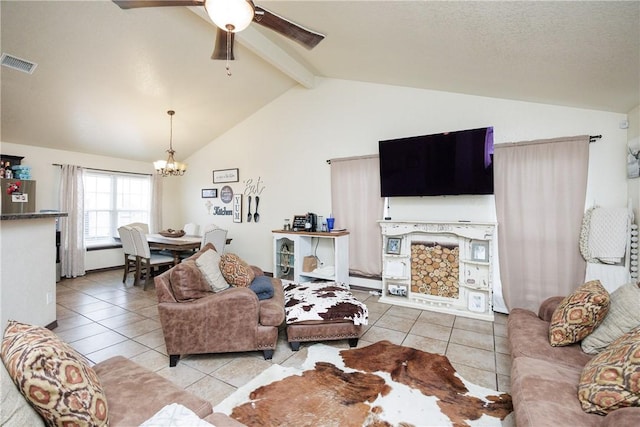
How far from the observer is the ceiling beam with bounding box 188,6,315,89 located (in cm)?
331

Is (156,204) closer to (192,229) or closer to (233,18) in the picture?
(192,229)

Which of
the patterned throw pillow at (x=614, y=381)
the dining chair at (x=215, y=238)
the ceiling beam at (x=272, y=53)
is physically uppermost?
the ceiling beam at (x=272, y=53)

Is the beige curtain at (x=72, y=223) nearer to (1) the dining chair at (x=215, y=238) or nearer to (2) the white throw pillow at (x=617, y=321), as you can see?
(1) the dining chair at (x=215, y=238)

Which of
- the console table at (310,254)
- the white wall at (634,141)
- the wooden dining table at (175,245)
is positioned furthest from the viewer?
the wooden dining table at (175,245)

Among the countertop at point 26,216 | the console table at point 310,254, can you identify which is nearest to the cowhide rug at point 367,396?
the console table at point 310,254

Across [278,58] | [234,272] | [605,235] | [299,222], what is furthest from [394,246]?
[278,58]

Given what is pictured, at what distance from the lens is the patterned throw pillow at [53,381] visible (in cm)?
90

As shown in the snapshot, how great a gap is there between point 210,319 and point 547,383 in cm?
221

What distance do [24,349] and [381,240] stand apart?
371cm

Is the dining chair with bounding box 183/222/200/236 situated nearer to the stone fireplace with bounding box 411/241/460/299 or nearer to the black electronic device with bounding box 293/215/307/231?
the black electronic device with bounding box 293/215/307/231

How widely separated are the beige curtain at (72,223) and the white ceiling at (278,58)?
1.84 ft

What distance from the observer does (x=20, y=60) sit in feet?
10.4

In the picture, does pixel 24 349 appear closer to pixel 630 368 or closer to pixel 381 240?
pixel 630 368

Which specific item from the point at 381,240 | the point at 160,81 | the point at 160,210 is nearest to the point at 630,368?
the point at 381,240
